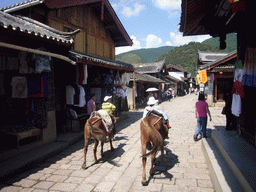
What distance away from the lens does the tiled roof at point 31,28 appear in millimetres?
4796

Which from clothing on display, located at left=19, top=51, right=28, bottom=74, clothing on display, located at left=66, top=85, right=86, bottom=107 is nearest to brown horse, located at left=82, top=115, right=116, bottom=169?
clothing on display, located at left=19, top=51, right=28, bottom=74

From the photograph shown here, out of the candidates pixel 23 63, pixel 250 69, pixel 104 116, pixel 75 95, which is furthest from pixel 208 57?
pixel 23 63

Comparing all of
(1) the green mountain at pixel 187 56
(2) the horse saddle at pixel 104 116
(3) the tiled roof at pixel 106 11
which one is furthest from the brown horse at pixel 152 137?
(1) the green mountain at pixel 187 56

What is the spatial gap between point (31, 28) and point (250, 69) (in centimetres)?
692

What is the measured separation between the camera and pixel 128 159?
5625 mm

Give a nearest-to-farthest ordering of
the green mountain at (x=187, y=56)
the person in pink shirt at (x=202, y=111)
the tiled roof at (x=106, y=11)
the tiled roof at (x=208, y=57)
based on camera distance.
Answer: the person in pink shirt at (x=202, y=111) < the tiled roof at (x=106, y=11) < the tiled roof at (x=208, y=57) < the green mountain at (x=187, y=56)

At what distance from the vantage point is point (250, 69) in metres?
4.19

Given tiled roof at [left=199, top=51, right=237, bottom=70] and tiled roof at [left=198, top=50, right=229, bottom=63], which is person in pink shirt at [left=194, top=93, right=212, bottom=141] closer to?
tiled roof at [left=199, top=51, right=237, bottom=70]

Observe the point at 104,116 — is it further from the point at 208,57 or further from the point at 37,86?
the point at 208,57

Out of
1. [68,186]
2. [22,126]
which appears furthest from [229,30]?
[22,126]

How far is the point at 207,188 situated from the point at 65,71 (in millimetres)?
7495

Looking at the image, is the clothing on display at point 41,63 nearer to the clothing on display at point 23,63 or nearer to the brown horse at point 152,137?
the clothing on display at point 23,63

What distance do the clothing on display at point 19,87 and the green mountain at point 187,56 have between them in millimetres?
67912

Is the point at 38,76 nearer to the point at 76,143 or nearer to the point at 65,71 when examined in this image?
the point at 65,71
